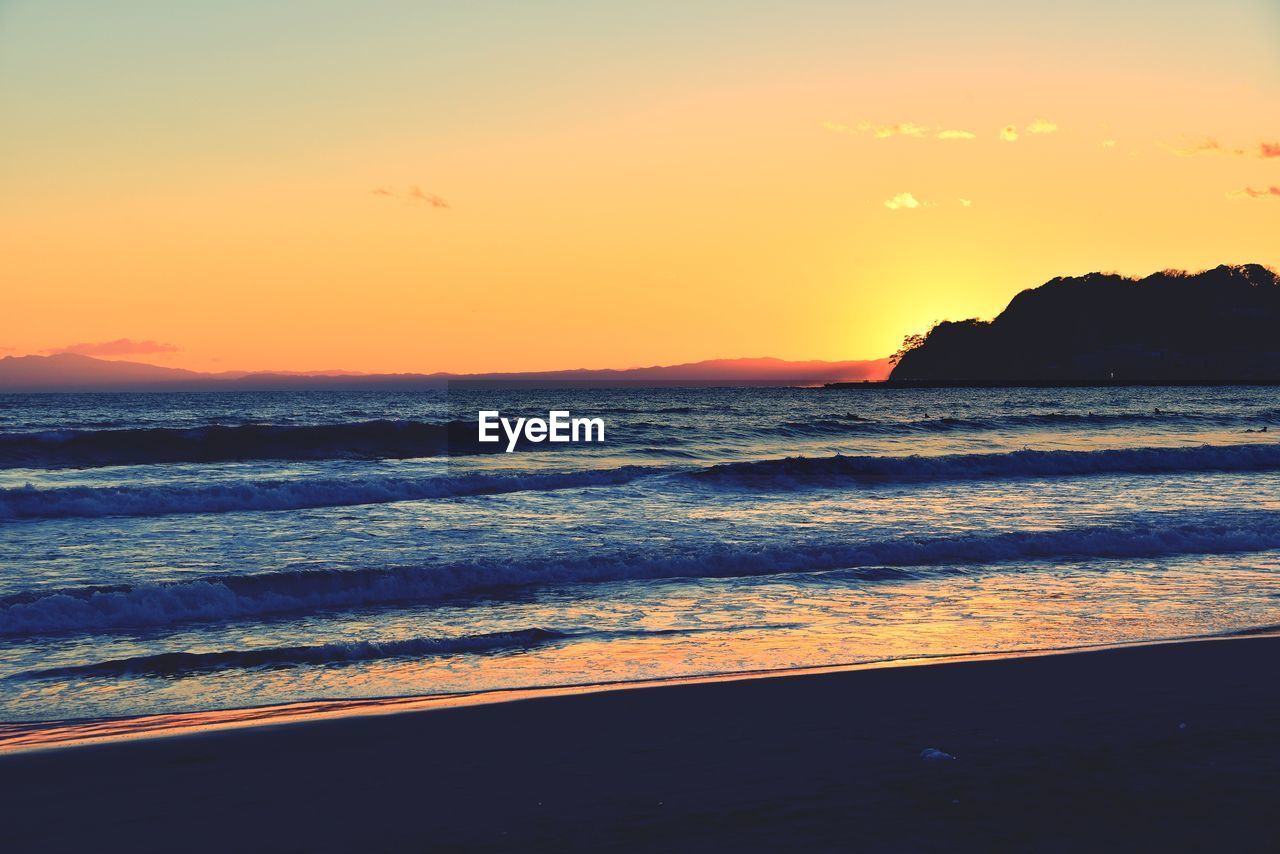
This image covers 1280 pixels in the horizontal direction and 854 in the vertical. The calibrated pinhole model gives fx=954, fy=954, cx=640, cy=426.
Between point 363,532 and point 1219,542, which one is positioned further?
point 363,532

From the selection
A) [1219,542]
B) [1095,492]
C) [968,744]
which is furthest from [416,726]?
[1095,492]

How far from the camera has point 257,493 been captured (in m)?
24.7

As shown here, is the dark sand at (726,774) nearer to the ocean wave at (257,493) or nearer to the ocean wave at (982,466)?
the ocean wave at (257,493)

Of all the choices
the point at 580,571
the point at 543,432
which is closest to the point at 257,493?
the point at 580,571

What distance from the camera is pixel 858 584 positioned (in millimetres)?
14016

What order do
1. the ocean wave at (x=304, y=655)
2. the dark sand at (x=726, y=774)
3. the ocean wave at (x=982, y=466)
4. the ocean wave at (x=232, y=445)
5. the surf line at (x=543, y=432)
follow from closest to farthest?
the dark sand at (x=726, y=774)
the ocean wave at (x=304, y=655)
the ocean wave at (x=982, y=466)
the ocean wave at (x=232, y=445)
the surf line at (x=543, y=432)

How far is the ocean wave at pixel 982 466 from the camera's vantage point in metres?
29.8

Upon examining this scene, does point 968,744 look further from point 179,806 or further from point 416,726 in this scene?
point 179,806

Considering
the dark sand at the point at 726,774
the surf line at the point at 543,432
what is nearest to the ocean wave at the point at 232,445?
the surf line at the point at 543,432

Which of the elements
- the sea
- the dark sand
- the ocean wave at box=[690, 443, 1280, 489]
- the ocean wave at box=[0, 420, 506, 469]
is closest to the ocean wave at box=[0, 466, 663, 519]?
the sea

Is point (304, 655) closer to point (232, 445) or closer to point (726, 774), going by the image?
point (726, 774)

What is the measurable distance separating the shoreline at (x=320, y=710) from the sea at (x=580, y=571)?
0.20 metres

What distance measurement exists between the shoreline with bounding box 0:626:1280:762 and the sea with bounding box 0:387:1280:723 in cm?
20

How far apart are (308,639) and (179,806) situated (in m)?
5.43
